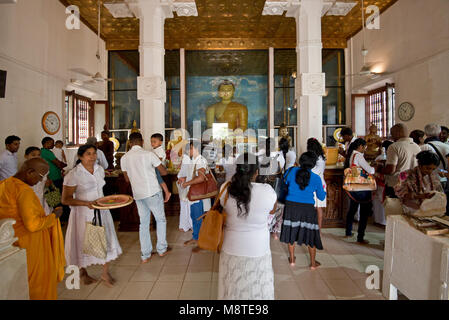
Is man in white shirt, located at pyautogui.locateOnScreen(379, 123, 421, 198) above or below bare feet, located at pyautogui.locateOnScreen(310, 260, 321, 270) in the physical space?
above

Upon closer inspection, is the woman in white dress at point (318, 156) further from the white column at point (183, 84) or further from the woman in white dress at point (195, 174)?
the white column at point (183, 84)

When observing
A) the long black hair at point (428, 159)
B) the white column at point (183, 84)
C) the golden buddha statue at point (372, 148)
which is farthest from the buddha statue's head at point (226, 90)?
the long black hair at point (428, 159)

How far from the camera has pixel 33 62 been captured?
20.8 ft

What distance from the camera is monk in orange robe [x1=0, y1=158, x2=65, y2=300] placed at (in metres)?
1.98

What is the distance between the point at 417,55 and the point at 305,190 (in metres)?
6.15

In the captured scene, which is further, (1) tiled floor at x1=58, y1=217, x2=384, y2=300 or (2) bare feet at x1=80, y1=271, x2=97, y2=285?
(2) bare feet at x1=80, y1=271, x2=97, y2=285

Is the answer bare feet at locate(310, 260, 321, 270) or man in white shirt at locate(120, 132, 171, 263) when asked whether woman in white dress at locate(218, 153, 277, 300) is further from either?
man in white shirt at locate(120, 132, 171, 263)

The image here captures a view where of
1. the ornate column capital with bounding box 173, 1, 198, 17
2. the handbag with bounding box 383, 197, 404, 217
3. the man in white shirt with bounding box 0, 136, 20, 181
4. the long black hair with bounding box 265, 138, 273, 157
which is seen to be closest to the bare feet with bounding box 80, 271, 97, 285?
the man in white shirt with bounding box 0, 136, 20, 181

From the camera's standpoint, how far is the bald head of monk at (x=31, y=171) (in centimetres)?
206

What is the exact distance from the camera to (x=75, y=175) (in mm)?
2738

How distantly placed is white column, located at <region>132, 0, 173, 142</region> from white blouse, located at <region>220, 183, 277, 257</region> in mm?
3877

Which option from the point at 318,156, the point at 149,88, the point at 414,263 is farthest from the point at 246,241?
the point at 149,88

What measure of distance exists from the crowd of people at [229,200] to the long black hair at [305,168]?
0.01 m
